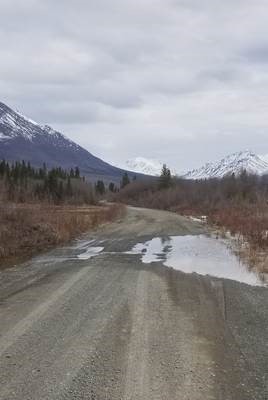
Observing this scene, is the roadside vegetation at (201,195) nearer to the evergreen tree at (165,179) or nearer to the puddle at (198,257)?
the evergreen tree at (165,179)

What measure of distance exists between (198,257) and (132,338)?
30.8 ft

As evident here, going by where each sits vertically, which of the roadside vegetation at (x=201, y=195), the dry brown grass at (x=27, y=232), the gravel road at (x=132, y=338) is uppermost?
the roadside vegetation at (x=201, y=195)

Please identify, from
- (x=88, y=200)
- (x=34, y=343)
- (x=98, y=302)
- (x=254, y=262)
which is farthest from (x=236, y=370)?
(x=88, y=200)

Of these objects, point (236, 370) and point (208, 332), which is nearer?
point (236, 370)

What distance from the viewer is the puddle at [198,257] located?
40.8 feet

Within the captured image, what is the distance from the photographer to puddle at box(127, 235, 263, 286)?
40.8ft

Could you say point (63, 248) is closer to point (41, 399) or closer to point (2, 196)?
point (2, 196)

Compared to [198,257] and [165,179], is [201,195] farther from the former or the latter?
[198,257]

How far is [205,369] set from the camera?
214 inches

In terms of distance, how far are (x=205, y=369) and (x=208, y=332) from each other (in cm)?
151

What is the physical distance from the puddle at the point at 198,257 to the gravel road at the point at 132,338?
1.13m

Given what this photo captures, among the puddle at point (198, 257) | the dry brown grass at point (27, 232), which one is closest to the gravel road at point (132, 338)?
the puddle at point (198, 257)

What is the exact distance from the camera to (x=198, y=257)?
15.7m

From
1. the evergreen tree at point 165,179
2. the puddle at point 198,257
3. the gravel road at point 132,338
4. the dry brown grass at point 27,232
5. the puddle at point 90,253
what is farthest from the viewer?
the evergreen tree at point 165,179
